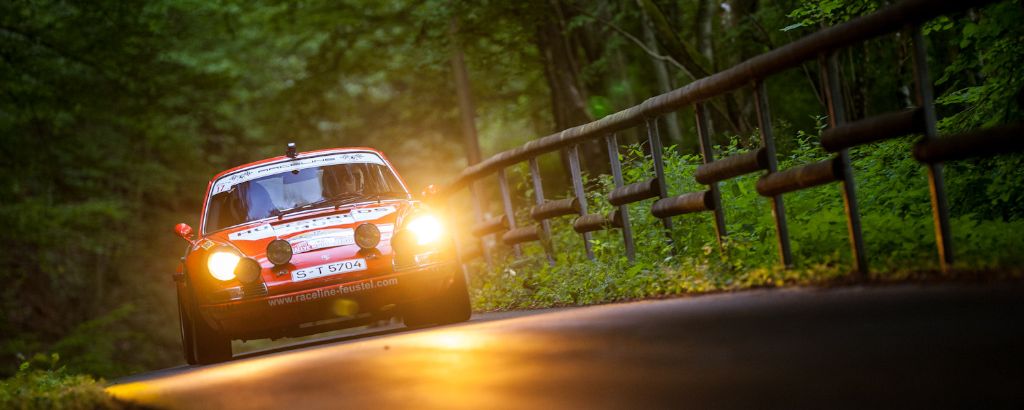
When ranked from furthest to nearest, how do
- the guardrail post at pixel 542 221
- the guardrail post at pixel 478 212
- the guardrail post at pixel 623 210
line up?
the guardrail post at pixel 478 212, the guardrail post at pixel 542 221, the guardrail post at pixel 623 210

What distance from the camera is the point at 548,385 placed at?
208 inches

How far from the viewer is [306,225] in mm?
11133

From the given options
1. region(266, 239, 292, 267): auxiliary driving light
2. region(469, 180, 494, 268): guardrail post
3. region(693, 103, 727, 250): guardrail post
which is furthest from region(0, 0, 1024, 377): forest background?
region(266, 239, 292, 267): auxiliary driving light

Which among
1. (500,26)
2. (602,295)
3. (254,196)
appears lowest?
A: (602,295)

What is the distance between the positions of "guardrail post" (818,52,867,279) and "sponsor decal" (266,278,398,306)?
4332mm

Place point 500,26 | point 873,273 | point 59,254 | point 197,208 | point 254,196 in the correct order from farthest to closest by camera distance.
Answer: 1. point 197,208
2. point 59,254
3. point 500,26
4. point 254,196
5. point 873,273

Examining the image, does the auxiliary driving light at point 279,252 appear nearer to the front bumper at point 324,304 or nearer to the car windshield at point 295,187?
the front bumper at point 324,304

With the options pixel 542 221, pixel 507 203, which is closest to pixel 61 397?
pixel 542 221

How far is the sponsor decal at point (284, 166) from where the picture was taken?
1271 centimetres

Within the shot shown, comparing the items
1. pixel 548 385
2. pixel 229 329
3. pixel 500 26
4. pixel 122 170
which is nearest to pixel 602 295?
pixel 229 329

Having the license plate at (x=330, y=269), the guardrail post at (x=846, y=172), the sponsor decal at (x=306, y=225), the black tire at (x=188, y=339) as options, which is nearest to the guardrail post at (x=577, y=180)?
the sponsor decal at (x=306, y=225)

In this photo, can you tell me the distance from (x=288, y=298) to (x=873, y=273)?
207 inches

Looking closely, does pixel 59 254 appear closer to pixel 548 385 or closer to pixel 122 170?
pixel 122 170

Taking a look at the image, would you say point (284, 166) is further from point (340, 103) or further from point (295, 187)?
point (340, 103)
